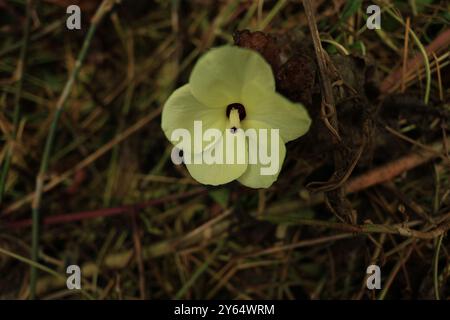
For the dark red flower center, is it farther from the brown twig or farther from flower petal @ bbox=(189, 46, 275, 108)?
the brown twig

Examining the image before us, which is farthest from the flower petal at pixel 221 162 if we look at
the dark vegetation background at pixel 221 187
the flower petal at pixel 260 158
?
the dark vegetation background at pixel 221 187

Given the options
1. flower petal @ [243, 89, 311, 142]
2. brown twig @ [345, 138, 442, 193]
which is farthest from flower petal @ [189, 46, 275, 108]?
brown twig @ [345, 138, 442, 193]

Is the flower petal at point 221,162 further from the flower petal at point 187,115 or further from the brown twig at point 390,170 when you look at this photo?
the brown twig at point 390,170

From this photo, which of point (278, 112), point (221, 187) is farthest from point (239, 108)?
point (221, 187)

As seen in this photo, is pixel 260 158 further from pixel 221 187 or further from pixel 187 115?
pixel 221 187

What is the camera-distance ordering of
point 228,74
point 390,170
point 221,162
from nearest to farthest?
point 228,74 < point 221,162 < point 390,170
